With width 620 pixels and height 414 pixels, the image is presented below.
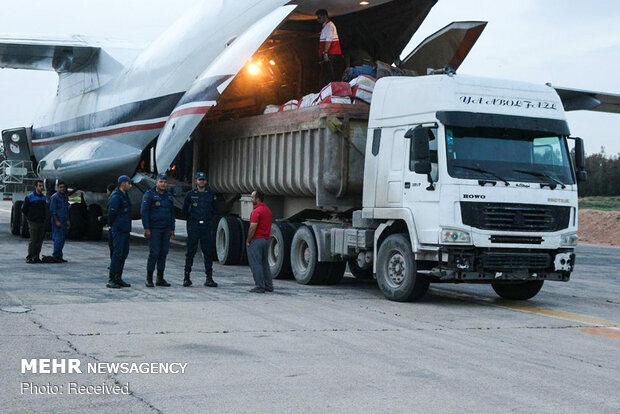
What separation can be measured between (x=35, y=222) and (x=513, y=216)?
31.5 feet

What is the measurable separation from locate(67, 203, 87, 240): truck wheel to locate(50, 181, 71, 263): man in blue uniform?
640cm

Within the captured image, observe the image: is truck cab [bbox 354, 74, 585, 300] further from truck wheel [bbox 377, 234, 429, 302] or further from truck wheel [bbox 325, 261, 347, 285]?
truck wheel [bbox 325, 261, 347, 285]

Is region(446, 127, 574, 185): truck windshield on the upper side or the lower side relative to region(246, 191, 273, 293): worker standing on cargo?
upper

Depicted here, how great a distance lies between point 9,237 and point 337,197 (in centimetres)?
1383

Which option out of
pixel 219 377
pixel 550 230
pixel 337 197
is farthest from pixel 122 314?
pixel 550 230

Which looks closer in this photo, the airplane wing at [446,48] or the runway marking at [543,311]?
the runway marking at [543,311]

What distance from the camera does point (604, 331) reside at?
34.2 feet

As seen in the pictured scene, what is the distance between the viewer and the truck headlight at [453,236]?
11.7 m

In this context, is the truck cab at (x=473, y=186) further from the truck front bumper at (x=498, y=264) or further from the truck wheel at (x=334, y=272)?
the truck wheel at (x=334, y=272)

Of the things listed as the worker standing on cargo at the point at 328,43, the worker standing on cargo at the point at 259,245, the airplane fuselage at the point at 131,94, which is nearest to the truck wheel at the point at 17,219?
the airplane fuselage at the point at 131,94

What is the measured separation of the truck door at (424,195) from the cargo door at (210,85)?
4.99 m

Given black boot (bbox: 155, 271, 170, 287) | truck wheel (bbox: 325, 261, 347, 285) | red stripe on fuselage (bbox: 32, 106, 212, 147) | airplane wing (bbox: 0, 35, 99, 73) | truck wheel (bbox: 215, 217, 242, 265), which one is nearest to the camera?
black boot (bbox: 155, 271, 170, 287)

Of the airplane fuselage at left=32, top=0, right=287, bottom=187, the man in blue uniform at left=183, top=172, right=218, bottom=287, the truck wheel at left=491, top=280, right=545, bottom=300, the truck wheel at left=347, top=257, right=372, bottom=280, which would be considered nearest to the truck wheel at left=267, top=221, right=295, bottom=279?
the truck wheel at left=347, top=257, right=372, bottom=280

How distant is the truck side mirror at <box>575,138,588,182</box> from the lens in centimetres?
1270
